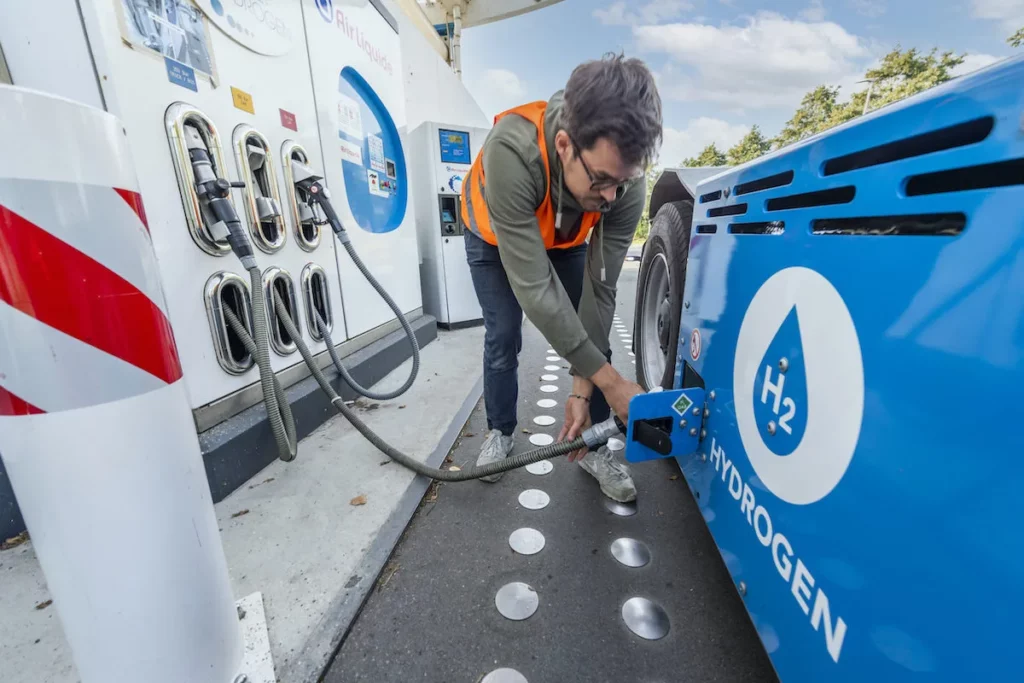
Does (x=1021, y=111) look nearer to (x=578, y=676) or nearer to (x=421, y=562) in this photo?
(x=578, y=676)

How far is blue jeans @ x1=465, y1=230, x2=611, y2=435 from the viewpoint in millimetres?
1359

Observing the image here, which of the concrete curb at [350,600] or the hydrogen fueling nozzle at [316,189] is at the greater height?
the hydrogen fueling nozzle at [316,189]

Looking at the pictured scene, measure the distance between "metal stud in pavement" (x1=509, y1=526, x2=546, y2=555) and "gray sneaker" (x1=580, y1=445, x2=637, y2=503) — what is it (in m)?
0.29

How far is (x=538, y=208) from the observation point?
1.07 m

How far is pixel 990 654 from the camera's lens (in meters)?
0.37

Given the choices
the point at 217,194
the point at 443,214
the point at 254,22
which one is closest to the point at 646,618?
the point at 217,194

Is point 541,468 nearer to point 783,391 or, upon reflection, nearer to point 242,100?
point 783,391

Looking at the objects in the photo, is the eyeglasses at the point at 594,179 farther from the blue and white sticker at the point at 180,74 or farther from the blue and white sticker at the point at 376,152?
the blue and white sticker at the point at 376,152

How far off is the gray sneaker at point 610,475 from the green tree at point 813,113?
75.8 ft

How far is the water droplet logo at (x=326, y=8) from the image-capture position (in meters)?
1.85

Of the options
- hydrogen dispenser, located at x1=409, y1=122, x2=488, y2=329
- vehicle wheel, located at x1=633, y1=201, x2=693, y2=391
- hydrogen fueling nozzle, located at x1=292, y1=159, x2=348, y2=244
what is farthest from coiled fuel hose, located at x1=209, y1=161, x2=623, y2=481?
hydrogen dispenser, located at x1=409, y1=122, x2=488, y2=329

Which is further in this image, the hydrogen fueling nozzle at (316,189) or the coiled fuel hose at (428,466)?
the hydrogen fueling nozzle at (316,189)

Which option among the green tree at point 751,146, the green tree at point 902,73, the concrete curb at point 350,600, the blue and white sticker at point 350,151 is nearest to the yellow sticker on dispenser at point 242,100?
the blue and white sticker at point 350,151

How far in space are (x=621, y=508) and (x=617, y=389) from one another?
528mm
